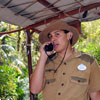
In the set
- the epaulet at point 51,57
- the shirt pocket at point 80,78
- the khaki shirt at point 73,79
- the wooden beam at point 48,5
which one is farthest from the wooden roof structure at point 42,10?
the shirt pocket at point 80,78

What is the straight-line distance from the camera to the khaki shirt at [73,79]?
1.98m

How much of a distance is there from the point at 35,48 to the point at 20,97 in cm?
506

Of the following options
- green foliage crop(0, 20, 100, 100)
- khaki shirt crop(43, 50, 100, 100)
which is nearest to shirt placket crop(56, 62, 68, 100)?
khaki shirt crop(43, 50, 100, 100)

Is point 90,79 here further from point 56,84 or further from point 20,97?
point 20,97

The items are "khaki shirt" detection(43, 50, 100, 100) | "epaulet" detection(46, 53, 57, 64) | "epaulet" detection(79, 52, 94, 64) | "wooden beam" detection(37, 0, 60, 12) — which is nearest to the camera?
"khaki shirt" detection(43, 50, 100, 100)

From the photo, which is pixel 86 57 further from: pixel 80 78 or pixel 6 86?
pixel 6 86

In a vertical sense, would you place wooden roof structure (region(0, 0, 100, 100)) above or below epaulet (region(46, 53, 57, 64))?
above


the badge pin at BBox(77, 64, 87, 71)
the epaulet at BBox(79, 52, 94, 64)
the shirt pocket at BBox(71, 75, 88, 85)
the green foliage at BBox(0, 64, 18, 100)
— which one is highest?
the epaulet at BBox(79, 52, 94, 64)

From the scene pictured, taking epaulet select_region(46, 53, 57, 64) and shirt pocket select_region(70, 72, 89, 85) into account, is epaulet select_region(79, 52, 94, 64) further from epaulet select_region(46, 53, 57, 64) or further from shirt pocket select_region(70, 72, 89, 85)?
epaulet select_region(46, 53, 57, 64)

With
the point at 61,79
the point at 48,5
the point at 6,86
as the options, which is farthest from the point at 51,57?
the point at 6,86

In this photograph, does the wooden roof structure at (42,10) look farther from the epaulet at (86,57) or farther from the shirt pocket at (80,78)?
the shirt pocket at (80,78)

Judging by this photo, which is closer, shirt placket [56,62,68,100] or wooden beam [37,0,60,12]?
shirt placket [56,62,68,100]

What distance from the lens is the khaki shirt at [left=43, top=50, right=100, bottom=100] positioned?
77.9 inches

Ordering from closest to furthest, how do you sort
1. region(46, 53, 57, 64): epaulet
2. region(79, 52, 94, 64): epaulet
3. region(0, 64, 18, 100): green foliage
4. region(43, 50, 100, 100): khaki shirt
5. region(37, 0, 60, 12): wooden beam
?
region(43, 50, 100, 100): khaki shirt → region(79, 52, 94, 64): epaulet → region(46, 53, 57, 64): epaulet → region(37, 0, 60, 12): wooden beam → region(0, 64, 18, 100): green foliage
